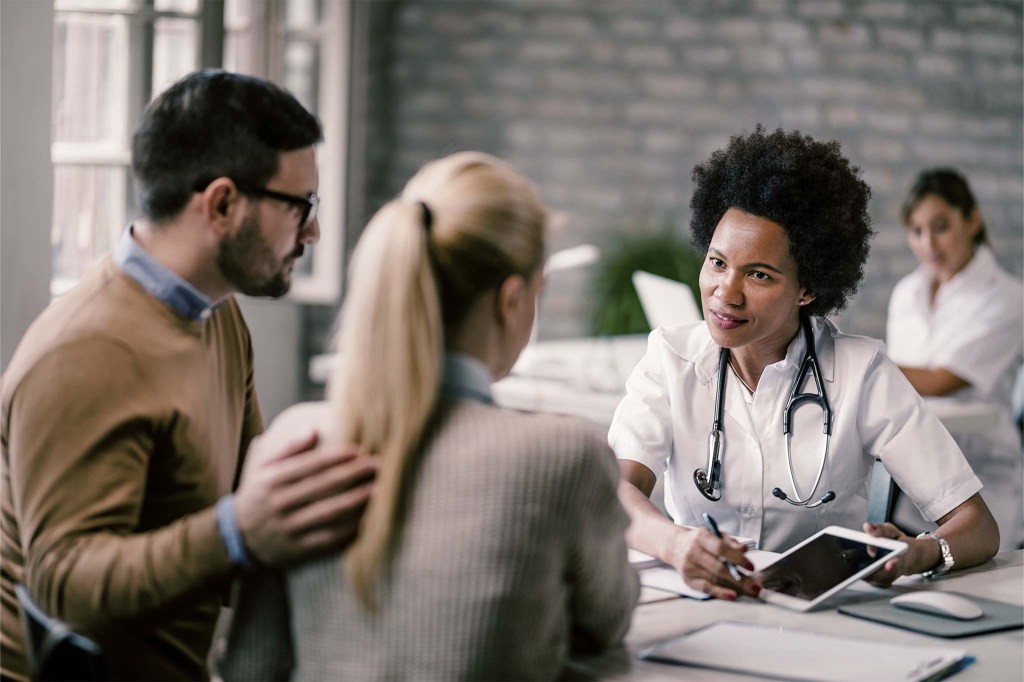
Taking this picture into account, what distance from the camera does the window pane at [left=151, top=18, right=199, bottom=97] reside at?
3312 millimetres

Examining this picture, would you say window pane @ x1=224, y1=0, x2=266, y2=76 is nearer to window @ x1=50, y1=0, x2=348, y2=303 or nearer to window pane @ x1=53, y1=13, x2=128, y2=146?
window @ x1=50, y1=0, x2=348, y2=303

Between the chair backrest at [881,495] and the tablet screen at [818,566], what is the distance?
41 cm

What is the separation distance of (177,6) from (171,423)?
99.9 inches

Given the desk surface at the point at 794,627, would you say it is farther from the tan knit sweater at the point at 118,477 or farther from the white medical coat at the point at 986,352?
the white medical coat at the point at 986,352

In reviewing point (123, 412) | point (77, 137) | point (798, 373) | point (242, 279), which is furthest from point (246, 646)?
point (77, 137)

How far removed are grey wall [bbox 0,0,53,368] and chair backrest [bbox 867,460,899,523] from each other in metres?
1.79

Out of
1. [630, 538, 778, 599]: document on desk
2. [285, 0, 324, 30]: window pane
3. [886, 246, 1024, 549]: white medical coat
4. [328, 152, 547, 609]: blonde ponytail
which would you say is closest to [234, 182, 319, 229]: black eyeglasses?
[328, 152, 547, 609]: blonde ponytail

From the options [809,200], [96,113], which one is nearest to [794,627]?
[809,200]

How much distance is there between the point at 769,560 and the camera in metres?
1.74

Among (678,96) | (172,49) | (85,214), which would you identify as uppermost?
(678,96)

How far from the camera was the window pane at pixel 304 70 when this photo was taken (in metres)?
5.26

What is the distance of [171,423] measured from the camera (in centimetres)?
137

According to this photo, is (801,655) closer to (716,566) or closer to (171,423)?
(716,566)

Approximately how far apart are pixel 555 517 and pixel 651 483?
0.92 meters
